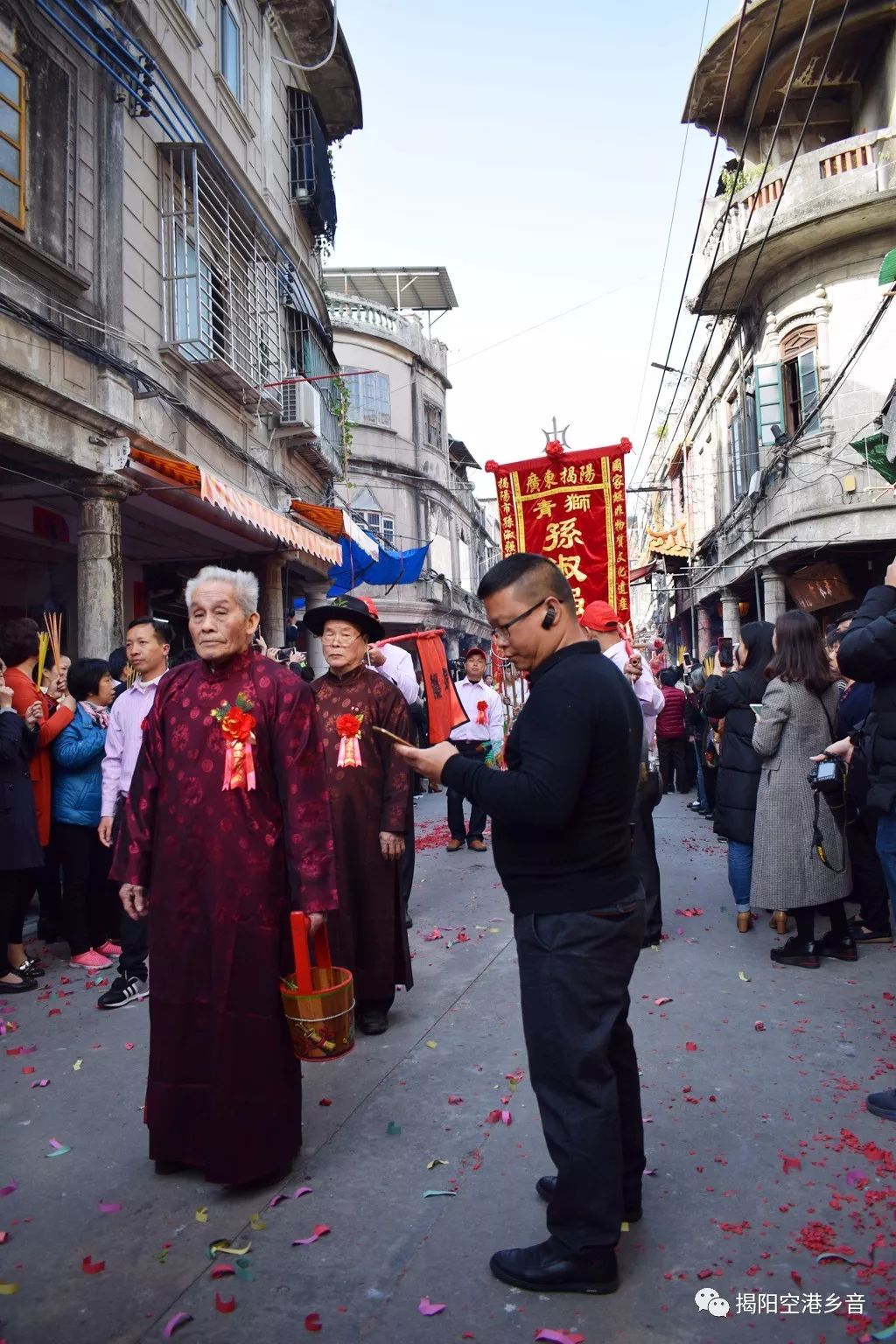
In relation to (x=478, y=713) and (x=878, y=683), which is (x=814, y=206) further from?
(x=878, y=683)

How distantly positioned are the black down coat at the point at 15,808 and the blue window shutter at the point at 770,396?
14.3m

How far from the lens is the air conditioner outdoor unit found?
13430 millimetres

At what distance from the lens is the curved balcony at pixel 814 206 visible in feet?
46.3

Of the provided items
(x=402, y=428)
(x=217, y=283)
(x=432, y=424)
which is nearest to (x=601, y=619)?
(x=217, y=283)

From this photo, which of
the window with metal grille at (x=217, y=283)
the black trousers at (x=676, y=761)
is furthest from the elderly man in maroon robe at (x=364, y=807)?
the black trousers at (x=676, y=761)

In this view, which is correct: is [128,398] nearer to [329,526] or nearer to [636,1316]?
[329,526]

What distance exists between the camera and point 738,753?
19.4 ft

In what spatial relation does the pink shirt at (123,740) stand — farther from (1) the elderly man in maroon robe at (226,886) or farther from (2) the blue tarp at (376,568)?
(2) the blue tarp at (376,568)

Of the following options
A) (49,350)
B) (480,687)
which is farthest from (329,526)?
(49,350)

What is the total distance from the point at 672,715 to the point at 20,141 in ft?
30.6

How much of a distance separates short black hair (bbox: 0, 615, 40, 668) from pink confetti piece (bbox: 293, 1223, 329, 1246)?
159 inches

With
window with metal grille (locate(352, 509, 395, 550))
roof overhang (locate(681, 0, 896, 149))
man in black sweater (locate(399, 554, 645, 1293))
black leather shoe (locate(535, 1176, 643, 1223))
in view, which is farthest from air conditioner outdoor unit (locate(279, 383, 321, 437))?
window with metal grille (locate(352, 509, 395, 550))

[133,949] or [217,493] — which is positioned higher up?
[217,493]

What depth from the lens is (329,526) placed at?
12.5 m
